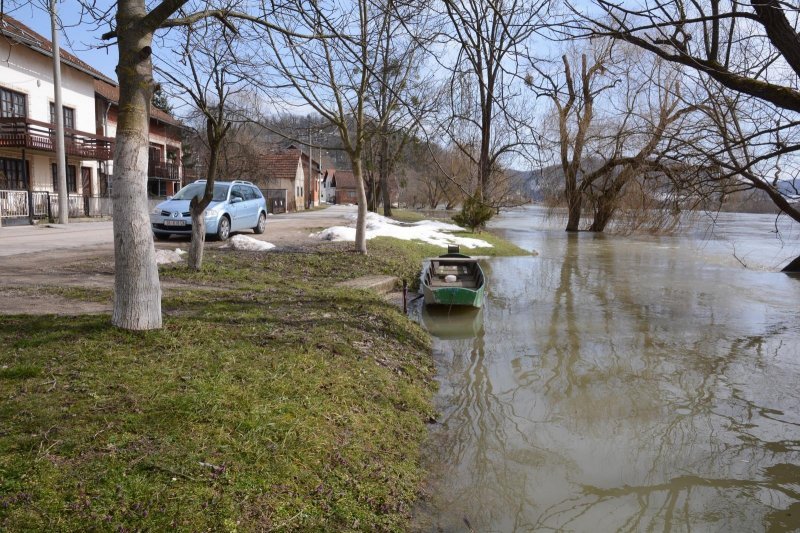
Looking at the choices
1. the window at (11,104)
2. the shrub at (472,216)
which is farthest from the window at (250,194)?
the window at (11,104)

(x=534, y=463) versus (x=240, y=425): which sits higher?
(x=240, y=425)

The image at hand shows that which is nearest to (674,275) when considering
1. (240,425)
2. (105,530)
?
(240,425)

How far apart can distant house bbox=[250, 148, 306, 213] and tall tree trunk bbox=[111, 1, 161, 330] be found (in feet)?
141

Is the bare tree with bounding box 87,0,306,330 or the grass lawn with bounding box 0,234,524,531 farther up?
the bare tree with bounding box 87,0,306,330

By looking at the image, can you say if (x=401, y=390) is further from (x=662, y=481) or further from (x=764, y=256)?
(x=764, y=256)

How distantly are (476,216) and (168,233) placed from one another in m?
14.6

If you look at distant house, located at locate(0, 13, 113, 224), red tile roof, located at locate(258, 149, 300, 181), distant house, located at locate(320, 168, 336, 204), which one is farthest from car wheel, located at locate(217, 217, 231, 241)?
distant house, located at locate(320, 168, 336, 204)

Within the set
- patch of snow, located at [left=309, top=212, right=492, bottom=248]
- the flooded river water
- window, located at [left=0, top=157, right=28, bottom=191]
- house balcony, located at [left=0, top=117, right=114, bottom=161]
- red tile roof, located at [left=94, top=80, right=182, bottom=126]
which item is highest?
red tile roof, located at [left=94, top=80, right=182, bottom=126]

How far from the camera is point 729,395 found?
7.34 meters

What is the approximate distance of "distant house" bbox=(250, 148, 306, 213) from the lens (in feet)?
160

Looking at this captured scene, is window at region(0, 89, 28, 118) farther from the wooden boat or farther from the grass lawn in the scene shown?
the grass lawn

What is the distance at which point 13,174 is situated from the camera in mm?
25875

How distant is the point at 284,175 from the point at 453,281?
44.9 meters

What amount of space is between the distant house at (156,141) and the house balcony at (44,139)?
3.24 metres
